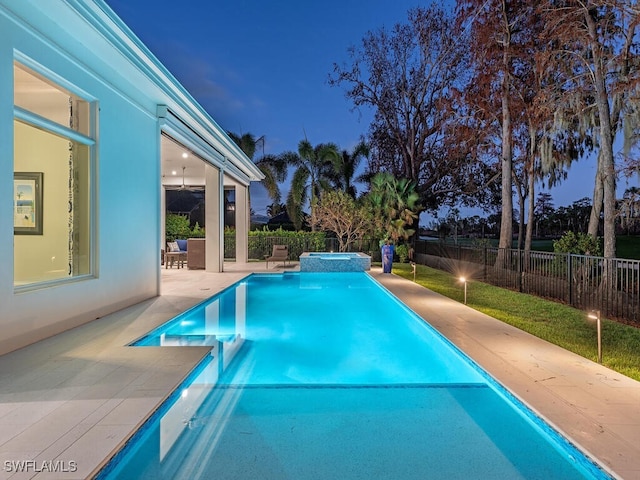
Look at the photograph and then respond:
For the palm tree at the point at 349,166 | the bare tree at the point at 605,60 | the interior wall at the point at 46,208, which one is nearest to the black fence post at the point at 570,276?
the bare tree at the point at 605,60

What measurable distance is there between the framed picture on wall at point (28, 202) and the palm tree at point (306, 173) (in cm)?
1521

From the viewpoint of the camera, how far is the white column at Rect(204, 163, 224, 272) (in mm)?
12891

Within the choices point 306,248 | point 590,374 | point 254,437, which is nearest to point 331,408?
point 254,437

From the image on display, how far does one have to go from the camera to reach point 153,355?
4.18 meters

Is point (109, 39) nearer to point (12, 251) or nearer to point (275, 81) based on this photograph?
point (12, 251)

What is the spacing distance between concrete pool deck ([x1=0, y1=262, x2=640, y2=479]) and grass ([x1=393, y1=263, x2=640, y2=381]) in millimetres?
456

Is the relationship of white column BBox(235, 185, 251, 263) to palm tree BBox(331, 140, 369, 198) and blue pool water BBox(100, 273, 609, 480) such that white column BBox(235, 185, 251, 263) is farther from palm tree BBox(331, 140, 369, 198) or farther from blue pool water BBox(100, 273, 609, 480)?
blue pool water BBox(100, 273, 609, 480)

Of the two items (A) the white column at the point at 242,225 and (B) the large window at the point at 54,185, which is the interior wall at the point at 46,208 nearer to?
(B) the large window at the point at 54,185

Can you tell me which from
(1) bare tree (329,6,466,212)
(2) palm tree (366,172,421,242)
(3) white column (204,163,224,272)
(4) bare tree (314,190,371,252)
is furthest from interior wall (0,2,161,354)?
(1) bare tree (329,6,466,212)

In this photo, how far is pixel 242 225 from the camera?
55.5 ft

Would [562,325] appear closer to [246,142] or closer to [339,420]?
[339,420]

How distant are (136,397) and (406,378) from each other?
8.88ft

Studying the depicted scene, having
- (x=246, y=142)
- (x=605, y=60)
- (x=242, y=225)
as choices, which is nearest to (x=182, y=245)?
(x=242, y=225)

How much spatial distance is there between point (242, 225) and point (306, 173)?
19.1 feet
